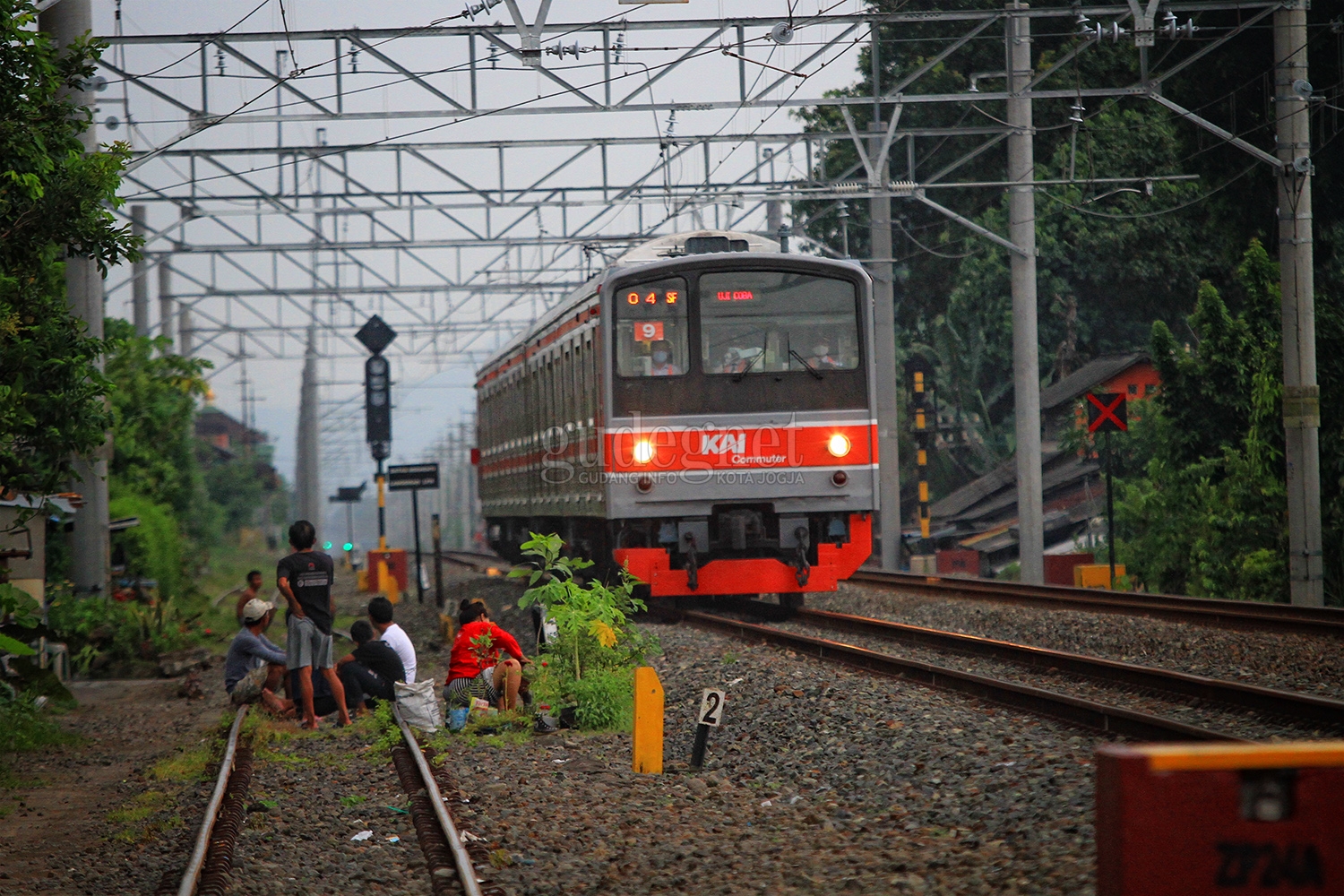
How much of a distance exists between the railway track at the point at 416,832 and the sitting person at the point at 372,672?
6.54 feet

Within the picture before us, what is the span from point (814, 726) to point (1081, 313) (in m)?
27.8

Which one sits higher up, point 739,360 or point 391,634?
point 739,360

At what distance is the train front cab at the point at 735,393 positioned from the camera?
14.1m

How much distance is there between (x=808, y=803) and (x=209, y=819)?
289 cm

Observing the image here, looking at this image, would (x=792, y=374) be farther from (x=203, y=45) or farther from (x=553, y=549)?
(x=203, y=45)

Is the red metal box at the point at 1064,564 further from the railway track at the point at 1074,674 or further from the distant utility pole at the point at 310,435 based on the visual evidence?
the distant utility pole at the point at 310,435

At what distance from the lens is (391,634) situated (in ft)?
38.4

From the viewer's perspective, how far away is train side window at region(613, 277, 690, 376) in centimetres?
1422

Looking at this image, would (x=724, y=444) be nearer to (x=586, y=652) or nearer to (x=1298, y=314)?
(x=586, y=652)

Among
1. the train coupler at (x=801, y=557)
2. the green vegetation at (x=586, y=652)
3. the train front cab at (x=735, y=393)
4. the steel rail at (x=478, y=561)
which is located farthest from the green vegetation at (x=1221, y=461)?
the steel rail at (x=478, y=561)

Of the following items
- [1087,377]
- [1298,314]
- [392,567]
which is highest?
[1087,377]

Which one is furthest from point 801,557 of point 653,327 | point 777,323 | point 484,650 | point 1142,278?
point 1142,278

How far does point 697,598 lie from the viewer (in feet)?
63.0

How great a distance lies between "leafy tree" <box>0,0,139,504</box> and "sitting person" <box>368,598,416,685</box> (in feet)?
7.80
